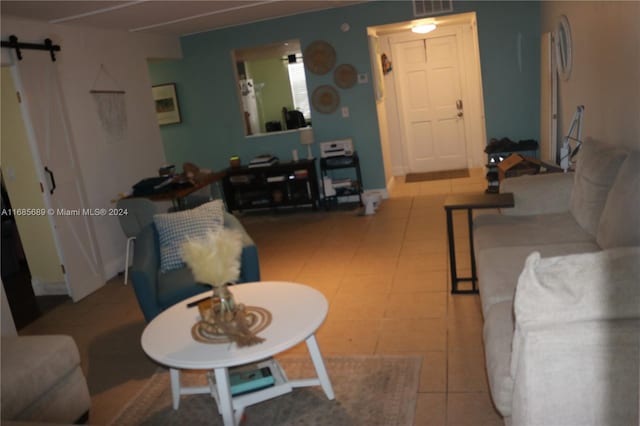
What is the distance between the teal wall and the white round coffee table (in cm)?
415

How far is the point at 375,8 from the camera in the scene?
620 centimetres

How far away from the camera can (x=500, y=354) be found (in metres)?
1.85

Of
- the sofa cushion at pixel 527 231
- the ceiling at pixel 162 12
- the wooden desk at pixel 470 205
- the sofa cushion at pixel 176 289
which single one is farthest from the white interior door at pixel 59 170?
the sofa cushion at pixel 527 231

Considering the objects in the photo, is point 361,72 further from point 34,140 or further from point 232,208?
point 34,140

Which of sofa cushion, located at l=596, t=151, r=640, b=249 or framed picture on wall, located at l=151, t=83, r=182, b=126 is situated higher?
framed picture on wall, located at l=151, t=83, r=182, b=126

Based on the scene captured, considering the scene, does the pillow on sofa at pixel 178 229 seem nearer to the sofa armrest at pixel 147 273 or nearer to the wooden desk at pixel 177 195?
the sofa armrest at pixel 147 273

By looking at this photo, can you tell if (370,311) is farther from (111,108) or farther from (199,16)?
(199,16)

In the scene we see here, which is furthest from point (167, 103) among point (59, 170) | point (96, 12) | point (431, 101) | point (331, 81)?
point (431, 101)

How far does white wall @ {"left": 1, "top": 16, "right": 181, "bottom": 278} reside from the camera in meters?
4.71

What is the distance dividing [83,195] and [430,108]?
5.15 meters

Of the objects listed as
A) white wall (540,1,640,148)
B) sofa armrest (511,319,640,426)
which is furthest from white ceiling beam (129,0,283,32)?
sofa armrest (511,319,640,426)

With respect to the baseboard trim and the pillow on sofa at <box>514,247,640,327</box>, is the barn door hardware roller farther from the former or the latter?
the pillow on sofa at <box>514,247,640,327</box>

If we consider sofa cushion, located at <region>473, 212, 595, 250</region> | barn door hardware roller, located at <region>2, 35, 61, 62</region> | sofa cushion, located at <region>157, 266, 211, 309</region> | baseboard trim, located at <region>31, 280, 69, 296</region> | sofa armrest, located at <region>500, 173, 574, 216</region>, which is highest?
barn door hardware roller, located at <region>2, 35, 61, 62</region>

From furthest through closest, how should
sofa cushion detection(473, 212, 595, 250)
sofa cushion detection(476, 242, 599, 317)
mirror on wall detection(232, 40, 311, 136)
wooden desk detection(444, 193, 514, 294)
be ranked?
1. mirror on wall detection(232, 40, 311, 136)
2. wooden desk detection(444, 193, 514, 294)
3. sofa cushion detection(473, 212, 595, 250)
4. sofa cushion detection(476, 242, 599, 317)
